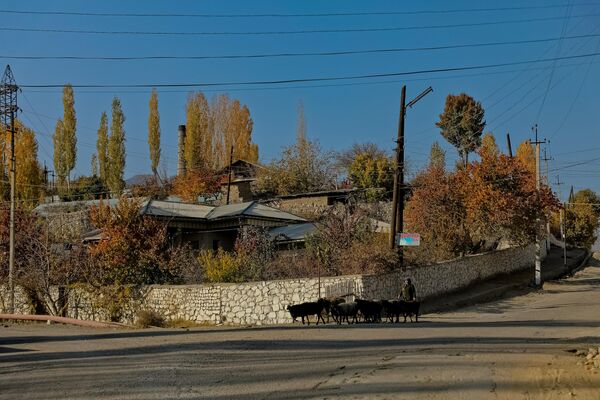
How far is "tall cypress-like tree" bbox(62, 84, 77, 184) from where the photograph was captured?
270 ft

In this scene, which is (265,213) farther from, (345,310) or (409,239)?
(345,310)

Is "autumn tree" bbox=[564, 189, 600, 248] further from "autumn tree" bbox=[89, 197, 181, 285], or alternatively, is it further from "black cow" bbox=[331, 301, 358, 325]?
"black cow" bbox=[331, 301, 358, 325]

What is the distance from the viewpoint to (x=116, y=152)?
82875mm

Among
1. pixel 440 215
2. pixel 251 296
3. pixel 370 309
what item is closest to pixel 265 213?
pixel 440 215

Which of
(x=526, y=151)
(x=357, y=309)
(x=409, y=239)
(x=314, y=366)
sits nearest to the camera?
(x=314, y=366)

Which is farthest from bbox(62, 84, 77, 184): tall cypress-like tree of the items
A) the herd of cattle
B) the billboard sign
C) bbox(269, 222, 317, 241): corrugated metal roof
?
the herd of cattle

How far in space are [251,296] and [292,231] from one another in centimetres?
1531

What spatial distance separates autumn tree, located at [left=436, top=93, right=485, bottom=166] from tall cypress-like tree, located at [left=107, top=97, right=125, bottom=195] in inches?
1599

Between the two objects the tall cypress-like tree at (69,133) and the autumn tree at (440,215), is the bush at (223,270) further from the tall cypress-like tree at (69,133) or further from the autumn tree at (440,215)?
the tall cypress-like tree at (69,133)

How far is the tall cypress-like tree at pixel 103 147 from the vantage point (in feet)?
275

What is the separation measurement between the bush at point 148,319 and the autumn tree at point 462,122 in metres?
58.5

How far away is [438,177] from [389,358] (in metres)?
30.3

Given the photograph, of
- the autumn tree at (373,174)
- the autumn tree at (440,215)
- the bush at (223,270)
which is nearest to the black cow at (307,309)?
the bush at (223,270)

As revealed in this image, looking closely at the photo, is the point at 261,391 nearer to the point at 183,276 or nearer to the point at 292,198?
the point at 183,276
